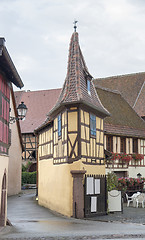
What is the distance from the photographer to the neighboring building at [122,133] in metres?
26.4

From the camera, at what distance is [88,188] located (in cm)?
1619

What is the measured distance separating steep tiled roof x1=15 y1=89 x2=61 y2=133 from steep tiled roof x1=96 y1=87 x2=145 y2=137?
1368 cm

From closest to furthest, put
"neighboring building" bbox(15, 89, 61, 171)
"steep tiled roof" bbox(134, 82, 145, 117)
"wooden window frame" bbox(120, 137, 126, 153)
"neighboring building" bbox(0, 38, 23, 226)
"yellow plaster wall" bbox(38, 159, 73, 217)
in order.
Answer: "neighboring building" bbox(0, 38, 23, 226) < "yellow plaster wall" bbox(38, 159, 73, 217) < "wooden window frame" bbox(120, 137, 126, 153) < "steep tiled roof" bbox(134, 82, 145, 117) < "neighboring building" bbox(15, 89, 61, 171)

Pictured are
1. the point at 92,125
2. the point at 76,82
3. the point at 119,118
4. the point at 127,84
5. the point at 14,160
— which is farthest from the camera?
the point at 127,84

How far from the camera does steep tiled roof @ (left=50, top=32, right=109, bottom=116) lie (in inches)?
653

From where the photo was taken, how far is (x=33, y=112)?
45.1m

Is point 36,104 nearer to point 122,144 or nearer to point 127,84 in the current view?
point 127,84

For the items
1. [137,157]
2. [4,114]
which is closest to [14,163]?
[137,157]

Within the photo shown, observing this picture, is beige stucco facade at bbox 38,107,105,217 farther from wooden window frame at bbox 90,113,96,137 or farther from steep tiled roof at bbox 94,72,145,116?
steep tiled roof at bbox 94,72,145,116

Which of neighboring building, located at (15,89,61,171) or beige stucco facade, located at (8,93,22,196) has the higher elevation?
neighboring building, located at (15,89,61,171)

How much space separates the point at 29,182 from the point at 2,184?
26097mm

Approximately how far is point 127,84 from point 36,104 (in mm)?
13225

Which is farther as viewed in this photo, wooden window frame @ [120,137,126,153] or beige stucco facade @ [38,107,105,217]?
wooden window frame @ [120,137,126,153]

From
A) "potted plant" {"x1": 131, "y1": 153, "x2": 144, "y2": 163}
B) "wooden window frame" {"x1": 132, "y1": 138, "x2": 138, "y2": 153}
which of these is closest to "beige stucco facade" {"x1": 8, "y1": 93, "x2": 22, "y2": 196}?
"wooden window frame" {"x1": 132, "y1": 138, "x2": 138, "y2": 153}
